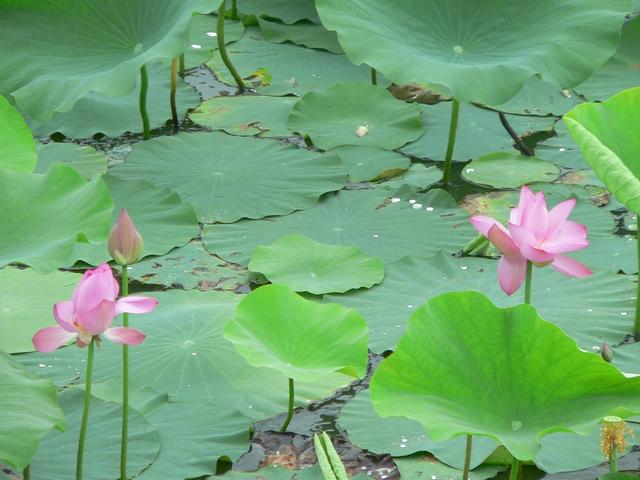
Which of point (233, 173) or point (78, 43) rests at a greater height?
point (78, 43)

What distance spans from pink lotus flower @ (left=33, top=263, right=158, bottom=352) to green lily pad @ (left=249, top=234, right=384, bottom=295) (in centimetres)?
78

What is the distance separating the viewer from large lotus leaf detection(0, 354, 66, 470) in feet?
5.63

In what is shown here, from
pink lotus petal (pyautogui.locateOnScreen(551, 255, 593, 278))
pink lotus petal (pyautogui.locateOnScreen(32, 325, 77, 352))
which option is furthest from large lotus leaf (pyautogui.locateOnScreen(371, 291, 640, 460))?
pink lotus petal (pyautogui.locateOnScreen(32, 325, 77, 352))

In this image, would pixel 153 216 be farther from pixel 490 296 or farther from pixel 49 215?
pixel 490 296

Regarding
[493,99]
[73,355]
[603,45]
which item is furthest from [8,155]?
[603,45]

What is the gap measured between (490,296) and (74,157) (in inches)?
49.4

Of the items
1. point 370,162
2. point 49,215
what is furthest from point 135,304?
point 370,162

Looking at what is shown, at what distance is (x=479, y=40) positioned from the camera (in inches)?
118

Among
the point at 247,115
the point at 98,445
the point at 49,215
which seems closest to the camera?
the point at 98,445

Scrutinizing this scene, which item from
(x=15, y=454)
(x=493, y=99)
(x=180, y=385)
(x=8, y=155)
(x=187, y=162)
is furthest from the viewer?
(x=187, y=162)

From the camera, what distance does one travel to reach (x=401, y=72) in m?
2.82

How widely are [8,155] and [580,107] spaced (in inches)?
47.5

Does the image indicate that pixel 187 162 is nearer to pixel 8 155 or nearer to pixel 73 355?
pixel 8 155

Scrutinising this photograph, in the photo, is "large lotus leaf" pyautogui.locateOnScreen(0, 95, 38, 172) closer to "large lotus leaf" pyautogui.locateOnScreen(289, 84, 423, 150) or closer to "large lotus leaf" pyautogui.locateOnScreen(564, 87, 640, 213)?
"large lotus leaf" pyautogui.locateOnScreen(289, 84, 423, 150)
